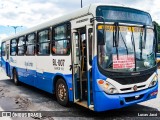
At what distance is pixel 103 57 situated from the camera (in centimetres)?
679

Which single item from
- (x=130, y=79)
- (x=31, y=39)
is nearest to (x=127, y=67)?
(x=130, y=79)

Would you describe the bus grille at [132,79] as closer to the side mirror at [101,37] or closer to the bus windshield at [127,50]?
the bus windshield at [127,50]

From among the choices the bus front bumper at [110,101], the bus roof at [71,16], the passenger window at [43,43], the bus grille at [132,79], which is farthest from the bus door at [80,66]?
the passenger window at [43,43]

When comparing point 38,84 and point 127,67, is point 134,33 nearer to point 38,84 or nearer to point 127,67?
point 127,67

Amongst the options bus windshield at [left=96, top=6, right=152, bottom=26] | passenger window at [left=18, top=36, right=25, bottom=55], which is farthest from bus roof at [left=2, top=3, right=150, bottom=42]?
passenger window at [left=18, top=36, right=25, bottom=55]

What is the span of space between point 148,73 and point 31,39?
5919 mm

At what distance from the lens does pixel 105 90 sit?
6.70 meters

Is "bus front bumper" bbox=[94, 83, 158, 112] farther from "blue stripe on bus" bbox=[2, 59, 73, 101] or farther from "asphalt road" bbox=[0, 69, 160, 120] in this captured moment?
"blue stripe on bus" bbox=[2, 59, 73, 101]

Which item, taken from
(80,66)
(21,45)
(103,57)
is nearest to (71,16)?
(80,66)

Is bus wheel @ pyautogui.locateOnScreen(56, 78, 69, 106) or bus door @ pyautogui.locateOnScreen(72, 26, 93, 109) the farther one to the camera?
bus wheel @ pyautogui.locateOnScreen(56, 78, 69, 106)

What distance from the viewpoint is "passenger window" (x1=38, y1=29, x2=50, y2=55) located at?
9812mm

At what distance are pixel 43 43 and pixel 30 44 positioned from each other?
5.79ft

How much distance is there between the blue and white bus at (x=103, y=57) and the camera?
6742 millimetres

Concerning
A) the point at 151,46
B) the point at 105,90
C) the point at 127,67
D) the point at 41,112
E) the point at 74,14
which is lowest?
the point at 41,112
